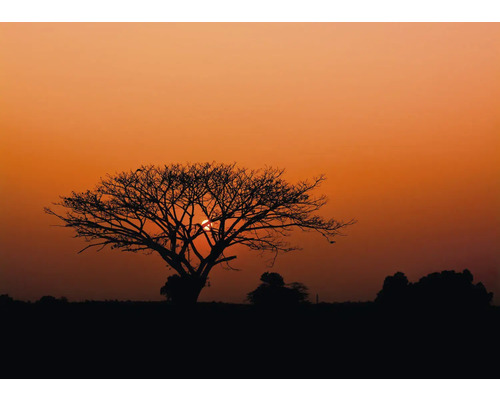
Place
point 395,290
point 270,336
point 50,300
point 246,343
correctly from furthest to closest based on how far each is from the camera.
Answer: point 50,300, point 395,290, point 270,336, point 246,343

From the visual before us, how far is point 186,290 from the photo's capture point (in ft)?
112

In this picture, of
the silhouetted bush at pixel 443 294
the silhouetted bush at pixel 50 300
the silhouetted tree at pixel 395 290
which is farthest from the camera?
the silhouetted bush at pixel 50 300

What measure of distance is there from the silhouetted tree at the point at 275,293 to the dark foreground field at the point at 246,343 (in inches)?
22.4

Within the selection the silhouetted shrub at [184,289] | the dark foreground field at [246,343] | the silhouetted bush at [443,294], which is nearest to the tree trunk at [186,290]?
the silhouetted shrub at [184,289]

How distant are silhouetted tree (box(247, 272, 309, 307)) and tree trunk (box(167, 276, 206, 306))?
3.19 metres

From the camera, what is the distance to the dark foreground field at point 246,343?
70.8ft

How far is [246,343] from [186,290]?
9597 mm

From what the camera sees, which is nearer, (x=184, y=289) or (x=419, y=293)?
(x=419, y=293)

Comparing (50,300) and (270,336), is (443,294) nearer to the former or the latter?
(270,336)

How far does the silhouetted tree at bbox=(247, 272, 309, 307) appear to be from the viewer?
31766 mm

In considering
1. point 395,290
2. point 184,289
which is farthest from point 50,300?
point 395,290

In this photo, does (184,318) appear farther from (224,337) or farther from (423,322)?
(423,322)

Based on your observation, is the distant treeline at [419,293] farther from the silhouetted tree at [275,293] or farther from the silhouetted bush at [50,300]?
the silhouetted bush at [50,300]

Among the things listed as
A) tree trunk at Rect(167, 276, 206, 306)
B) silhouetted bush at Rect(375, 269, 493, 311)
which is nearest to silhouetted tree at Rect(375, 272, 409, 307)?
silhouetted bush at Rect(375, 269, 493, 311)
